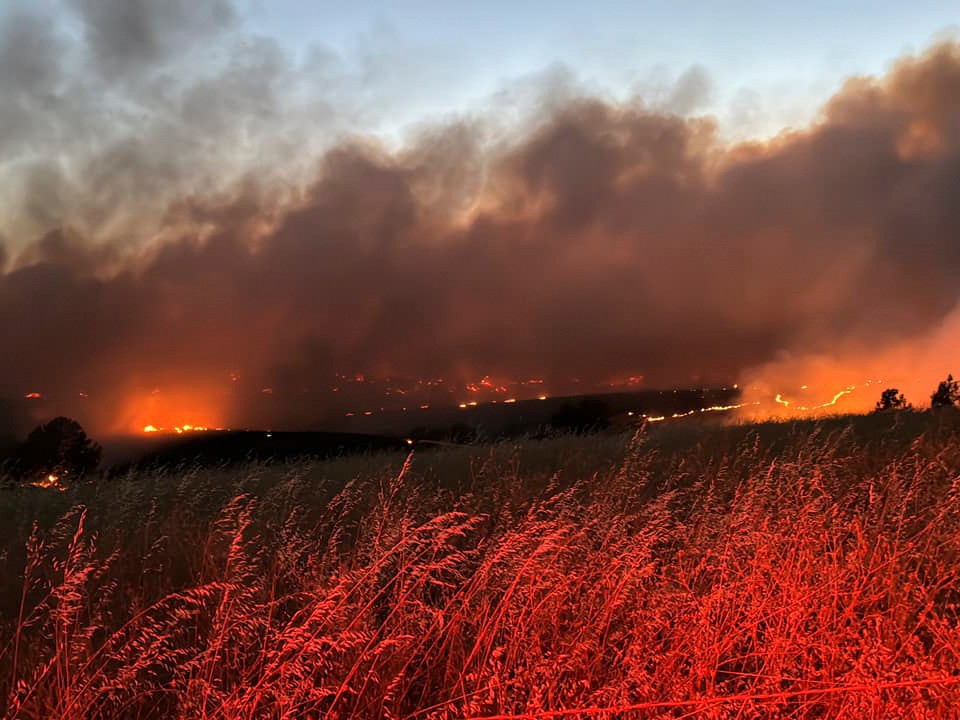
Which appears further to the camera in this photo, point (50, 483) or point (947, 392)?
point (947, 392)

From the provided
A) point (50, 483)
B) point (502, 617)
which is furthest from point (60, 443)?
point (502, 617)

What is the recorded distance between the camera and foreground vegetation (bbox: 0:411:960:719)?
3.39 metres

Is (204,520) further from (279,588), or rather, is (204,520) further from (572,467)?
(572,467)

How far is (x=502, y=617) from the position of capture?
3967mm

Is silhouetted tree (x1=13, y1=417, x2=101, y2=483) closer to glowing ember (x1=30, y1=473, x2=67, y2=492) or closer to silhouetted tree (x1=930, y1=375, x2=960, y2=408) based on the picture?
glowing ember (x1=30, y1=473, x2=67, y2=492)

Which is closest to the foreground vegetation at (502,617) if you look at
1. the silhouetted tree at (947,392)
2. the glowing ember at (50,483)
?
the glowing ember at (50,483)

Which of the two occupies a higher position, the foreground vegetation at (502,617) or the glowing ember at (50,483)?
the glowing ember at (50,483)

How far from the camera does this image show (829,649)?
3.60 m

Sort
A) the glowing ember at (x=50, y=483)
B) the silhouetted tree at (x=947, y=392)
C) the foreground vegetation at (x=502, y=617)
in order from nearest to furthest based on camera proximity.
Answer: the foreground vegetation at (x=502, y=617) < the glowing ember at (x=50, y=483) < the silhouetted tree at (x=947, y=392)

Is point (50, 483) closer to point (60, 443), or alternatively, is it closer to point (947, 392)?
point (60, 443)

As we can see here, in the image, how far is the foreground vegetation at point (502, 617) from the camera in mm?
3387

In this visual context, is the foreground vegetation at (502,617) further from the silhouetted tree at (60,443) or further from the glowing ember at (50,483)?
the silhouetted tree at (60,443)

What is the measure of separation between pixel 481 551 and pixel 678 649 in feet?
8.97

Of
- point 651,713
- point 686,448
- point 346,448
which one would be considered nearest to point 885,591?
point 651,713
